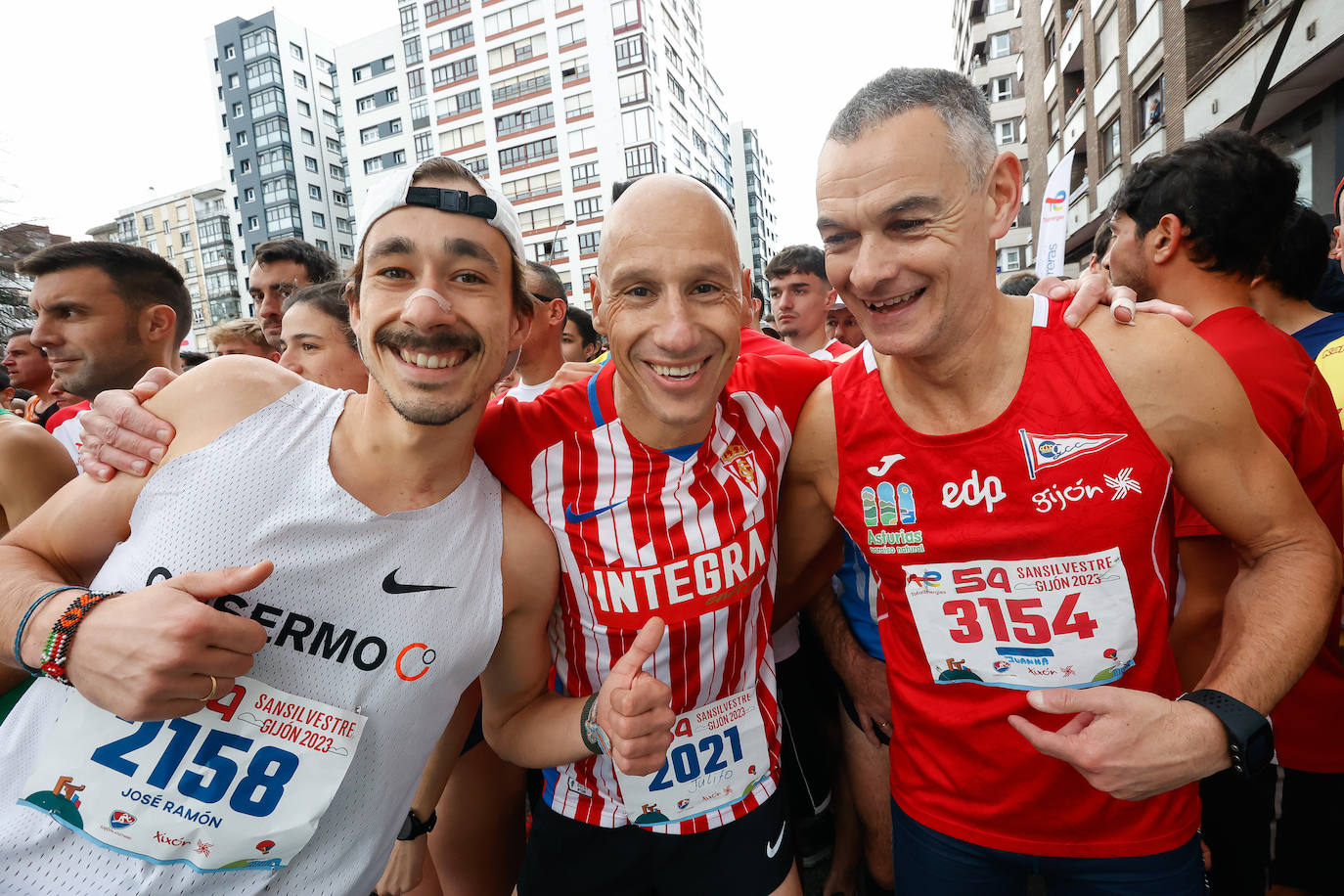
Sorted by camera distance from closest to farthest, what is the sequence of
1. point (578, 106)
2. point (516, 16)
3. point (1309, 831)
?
point (1309, 831) → point (578, 106) → point (516, 16)

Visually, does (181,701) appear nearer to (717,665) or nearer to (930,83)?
(717,665)

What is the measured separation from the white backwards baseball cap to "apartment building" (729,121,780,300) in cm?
6904

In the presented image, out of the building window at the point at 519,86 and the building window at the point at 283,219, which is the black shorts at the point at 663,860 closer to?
the building window at the point at 519,86

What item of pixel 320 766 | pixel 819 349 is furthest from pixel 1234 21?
pixel 320 766

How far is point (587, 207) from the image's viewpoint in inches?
1652

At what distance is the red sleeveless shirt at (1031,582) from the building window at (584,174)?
43.9 metres

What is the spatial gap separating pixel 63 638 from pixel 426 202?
1443mm

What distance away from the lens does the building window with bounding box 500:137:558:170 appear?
42.3 m

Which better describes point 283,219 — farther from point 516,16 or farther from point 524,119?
point 516,16

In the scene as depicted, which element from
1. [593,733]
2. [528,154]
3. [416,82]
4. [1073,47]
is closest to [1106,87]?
[1073,47]

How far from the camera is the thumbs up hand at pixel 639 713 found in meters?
1.62

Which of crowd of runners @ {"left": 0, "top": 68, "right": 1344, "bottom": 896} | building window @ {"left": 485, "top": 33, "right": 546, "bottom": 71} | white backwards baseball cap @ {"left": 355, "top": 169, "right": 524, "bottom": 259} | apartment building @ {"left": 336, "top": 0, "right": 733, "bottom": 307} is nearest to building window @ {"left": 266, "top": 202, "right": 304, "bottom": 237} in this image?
apartment building @ {"left": 336, "top": 0, "right": 733, "bottom": 307}

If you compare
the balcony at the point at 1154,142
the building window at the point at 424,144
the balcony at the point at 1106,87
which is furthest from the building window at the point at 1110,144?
the building window at the point at 424,144

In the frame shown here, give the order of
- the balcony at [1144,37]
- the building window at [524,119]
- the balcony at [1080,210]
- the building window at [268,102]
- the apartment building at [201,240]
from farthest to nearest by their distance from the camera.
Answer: the apartment building at [201,240], the building window at [268,102], the building window at [524,119], the balcony at [1080,210], the balcony at [1144,37]
